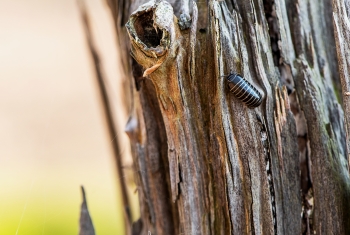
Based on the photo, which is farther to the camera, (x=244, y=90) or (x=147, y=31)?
(x=147, y=31)

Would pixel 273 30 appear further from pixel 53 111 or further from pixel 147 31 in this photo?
pixel 53 111

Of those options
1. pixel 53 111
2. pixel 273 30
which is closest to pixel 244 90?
pixel 273 30

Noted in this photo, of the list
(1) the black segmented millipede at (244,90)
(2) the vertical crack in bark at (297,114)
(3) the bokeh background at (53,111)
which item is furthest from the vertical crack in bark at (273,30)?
(3) the bokeh background at (53,111)

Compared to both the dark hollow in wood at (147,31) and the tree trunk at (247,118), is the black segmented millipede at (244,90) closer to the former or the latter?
the tree trunk at (247,118)

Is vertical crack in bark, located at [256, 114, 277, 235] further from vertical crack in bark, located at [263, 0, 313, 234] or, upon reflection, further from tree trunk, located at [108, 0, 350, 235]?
vertical crack in bark, located at [263, 0, 313, 234]

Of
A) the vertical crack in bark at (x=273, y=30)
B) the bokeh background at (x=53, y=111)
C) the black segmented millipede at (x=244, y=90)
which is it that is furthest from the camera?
the bokeh background at (x=53, y=111)

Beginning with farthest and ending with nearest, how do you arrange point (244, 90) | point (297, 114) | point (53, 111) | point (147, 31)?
point (53, 111), point (297, 114), point (147, 31), point (244, 90)

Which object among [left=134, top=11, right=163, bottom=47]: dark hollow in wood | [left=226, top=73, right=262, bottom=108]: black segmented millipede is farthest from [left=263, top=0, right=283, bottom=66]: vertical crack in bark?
[left=134, top=11, right=163, bottom=47]: dark hollow in wood
